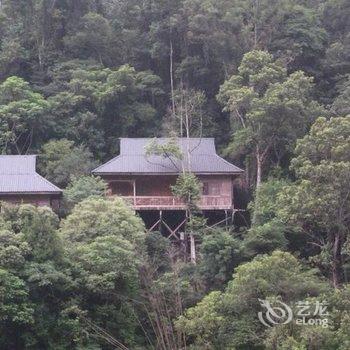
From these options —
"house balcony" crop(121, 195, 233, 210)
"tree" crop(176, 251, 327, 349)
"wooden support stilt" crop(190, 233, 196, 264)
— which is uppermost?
"house balcony" crop(121, 195, 233, 210)

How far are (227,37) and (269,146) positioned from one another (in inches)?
278

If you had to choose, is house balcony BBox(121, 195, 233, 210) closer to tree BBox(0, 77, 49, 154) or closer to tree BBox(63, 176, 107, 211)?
tree BBox(63, 176, 107, 211)

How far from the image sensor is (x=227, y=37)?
32469 mm

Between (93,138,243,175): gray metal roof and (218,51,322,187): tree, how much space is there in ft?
3.50

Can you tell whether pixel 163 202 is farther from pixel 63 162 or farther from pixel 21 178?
A: pixel 21 178

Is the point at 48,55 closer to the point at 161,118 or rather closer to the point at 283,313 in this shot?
the point at 161,118

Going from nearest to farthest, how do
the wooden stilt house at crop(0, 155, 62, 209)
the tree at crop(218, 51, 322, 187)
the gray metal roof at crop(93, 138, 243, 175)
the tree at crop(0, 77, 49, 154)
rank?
the wooden stilt house at crop(0, 155, 62, 209) → the tree at crop(218, 51, 322, 187) → the gray metal roof at crop(93, 138, 243, 175) → the tree at crop(0, 77, 49, 154)

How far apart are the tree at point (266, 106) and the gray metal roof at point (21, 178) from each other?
7.55 metres

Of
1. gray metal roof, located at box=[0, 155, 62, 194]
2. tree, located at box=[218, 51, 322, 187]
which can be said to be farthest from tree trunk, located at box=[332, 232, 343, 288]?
gray metal roof, located at box=[0, 155, 62, 194]

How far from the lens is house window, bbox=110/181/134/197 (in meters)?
28.3

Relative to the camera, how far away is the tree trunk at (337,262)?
21097 millimetres

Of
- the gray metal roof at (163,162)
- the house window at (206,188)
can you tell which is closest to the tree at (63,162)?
the gray metal roof at (163,162)

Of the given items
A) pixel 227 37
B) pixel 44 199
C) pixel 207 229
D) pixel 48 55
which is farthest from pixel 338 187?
pixel 48 55

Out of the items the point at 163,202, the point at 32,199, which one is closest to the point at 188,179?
the point at 163,202
